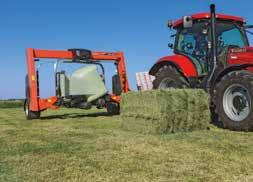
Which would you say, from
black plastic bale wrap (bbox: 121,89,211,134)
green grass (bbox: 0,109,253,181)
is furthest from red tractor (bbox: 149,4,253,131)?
green grass (bbox: 0,109,253,181)

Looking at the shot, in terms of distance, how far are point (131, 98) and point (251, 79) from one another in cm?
215

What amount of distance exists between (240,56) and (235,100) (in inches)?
38.3

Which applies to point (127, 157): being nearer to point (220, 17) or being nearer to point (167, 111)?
point (167, 111)

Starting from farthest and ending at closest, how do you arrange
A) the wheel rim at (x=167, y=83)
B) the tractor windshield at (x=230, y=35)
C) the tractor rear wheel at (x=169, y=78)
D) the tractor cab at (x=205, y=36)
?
the wheel rim at (x=167, y=83) → the tractor rear wheel at (x=169, y=78) → the tractor windshield at (x=230, y=35) → the tractor cab at (x=205, y=36)

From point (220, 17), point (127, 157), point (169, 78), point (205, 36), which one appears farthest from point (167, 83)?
point (127, 157)

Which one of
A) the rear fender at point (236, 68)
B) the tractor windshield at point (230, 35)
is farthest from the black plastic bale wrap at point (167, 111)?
the tractor windshield at point (230, 35)

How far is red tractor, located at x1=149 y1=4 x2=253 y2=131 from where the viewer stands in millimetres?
8523

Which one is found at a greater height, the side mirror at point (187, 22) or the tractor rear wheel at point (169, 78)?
the side mirror at point (187, 22)

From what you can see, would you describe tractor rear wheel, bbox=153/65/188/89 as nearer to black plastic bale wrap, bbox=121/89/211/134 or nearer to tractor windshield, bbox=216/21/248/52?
tractor windshield, bbox=216/21/248/52

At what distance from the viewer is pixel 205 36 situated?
33.2 feet

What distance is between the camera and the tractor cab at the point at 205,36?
10106 mm

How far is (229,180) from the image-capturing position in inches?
173

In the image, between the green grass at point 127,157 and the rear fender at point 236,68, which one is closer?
the green grass at point 127,157

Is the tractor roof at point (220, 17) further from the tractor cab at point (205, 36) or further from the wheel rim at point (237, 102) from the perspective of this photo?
the wheel rim at point (237, 102)
